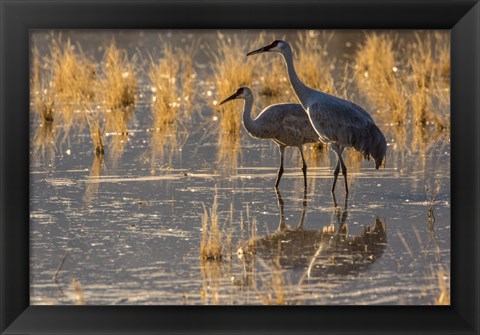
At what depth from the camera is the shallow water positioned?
810 centimetres

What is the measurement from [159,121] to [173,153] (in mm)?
2116

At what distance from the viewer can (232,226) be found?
9.92 meters

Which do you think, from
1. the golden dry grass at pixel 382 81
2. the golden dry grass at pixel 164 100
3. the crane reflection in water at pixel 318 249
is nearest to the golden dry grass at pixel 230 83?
the golden dry grass at pixel 164 100

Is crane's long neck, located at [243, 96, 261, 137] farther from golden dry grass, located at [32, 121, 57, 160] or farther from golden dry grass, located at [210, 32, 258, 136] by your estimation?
golden dry grass, located at [210, 32, 258, 136]

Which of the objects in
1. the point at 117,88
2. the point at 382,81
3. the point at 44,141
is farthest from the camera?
the point at 382,81

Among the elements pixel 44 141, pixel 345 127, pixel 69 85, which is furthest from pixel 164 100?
pixel 345 127

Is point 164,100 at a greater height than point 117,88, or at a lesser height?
lesser

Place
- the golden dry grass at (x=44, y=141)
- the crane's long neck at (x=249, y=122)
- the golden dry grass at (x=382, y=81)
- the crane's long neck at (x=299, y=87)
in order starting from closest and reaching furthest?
the crane's long neck at (x=299, y=87), the crane's long neck at (x=249, y=122), the golden dry grass at (x=44, y=141), the golden dry grass at (x=382, y=81)

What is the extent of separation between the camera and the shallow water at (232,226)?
810 centimetres

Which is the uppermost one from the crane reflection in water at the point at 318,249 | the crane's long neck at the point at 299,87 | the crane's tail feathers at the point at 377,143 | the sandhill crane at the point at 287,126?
the crane's long neck at the point at 299,87

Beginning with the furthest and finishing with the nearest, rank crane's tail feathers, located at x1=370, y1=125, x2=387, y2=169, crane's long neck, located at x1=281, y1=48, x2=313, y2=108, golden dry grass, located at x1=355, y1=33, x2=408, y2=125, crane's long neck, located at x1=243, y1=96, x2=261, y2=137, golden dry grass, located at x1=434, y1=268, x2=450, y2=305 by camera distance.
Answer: golden dry grass, located at x1=355, y1=33, x2=408, y2=125
crane's long neck, located at x1=243, y1=96, x2=261, y2=137
crane's long neck, located at x1=281, y1=48, x2=313, y2=108
crane's tail feathers, located at x1=370, y1=125, x2=387, y2=169
golden dry grass, located at x1=434, y1=268, x2=450, y2=305

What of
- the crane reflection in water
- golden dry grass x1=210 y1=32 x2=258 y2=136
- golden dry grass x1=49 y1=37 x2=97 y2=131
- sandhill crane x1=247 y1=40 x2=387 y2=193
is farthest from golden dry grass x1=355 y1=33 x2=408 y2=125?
the crane reflection in water

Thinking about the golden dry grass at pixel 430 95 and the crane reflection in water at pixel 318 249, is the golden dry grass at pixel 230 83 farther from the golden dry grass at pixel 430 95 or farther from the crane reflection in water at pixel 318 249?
the crane reflection in water at pixel 318 249

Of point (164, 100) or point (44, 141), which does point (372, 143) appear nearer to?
point (44, 141)
